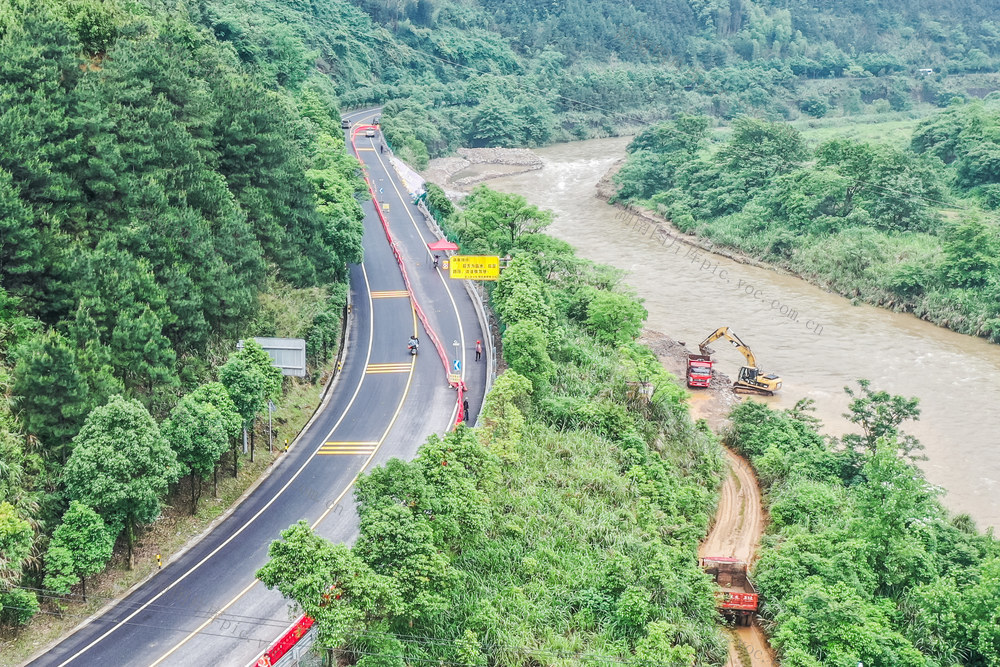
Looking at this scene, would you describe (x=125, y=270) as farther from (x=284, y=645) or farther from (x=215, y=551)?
(x=284, y=645)

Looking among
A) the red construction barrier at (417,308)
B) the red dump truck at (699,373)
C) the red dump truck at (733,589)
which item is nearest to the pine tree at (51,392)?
the red construction barrier at (417,308)

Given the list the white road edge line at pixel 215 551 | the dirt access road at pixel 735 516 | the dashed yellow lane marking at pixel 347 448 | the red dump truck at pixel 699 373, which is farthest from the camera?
the red dump truck at pixel 699 373

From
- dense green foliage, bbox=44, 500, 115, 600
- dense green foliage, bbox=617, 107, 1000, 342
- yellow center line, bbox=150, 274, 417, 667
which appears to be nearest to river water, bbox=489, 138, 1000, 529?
dense green foliage, bbox=617, 107, 1000, 342

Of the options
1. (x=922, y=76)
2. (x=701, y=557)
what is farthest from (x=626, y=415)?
(x=922, y=76)

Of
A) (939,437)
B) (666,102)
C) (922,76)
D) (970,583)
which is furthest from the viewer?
(922,76)

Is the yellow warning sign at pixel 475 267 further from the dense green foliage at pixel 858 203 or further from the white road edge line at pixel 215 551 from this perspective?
the dense green foliage at pixel 858 203

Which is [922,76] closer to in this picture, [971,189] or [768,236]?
[971,189]
